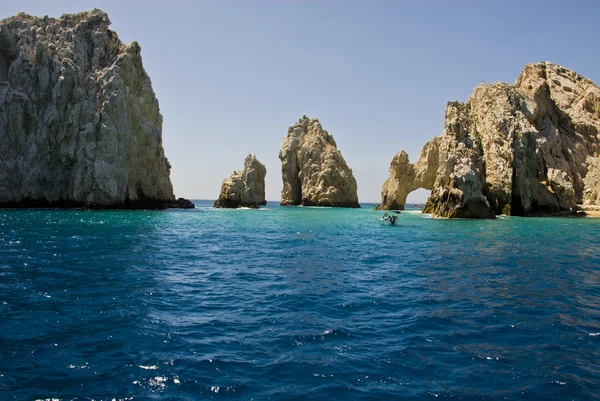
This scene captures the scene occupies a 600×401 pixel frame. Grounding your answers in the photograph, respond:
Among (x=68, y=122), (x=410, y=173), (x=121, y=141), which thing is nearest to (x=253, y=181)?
(x=410, y=173)

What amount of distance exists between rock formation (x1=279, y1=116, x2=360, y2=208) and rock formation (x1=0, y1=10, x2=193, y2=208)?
55.2 m

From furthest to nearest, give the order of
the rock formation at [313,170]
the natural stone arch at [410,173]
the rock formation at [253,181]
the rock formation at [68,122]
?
1. the rock formation at [253,181]
2. the rock formation at [313,170]
3. the natural stone arch at [410,173]
4. the rock formation at [68,122]

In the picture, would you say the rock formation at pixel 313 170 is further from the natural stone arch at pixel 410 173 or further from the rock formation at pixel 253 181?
the natural stone arch at pixel 410 173

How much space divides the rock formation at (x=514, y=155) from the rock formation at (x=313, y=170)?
25.9 meters

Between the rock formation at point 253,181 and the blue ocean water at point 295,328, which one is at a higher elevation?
the rock formation at point 253,181

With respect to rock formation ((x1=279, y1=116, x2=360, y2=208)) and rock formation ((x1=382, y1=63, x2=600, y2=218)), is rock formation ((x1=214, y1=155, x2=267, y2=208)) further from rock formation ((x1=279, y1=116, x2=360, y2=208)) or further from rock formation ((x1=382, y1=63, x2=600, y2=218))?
rock formation ((x1=382, y1=63, x2=600, y2=218))

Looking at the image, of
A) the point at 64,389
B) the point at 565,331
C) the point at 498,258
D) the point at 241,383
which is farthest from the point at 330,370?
the point at 498,258

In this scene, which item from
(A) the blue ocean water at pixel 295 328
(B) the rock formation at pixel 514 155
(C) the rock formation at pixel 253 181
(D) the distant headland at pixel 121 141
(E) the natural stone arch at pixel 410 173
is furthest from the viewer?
(C) the rock formation at pixel 253 181

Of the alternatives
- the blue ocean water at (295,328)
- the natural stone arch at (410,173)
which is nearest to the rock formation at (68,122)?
the blue ocean water at (295,328)

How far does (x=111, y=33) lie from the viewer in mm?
78000

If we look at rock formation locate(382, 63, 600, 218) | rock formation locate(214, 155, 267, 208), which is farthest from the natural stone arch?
rock formation locate(214, 155, 267, 208)

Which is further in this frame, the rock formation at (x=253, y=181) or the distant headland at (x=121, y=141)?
the rock formation at (x=253, y=181)

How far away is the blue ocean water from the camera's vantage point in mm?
6875

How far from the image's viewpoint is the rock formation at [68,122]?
6394 cm
